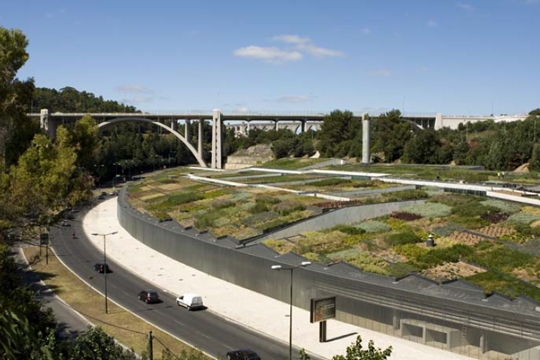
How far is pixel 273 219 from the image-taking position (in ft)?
175

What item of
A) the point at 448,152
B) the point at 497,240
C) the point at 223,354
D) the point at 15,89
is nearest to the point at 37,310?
the point at 223,354

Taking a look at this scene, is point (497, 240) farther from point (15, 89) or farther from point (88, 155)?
point (15, 89)

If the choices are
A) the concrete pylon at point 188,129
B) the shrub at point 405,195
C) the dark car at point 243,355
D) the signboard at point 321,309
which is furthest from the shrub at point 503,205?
the concrete pylon at point 188,129

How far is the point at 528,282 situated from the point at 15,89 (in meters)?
34.8

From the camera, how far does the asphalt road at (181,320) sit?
1242 inches

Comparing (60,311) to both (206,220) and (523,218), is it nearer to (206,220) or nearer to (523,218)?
(206,220)

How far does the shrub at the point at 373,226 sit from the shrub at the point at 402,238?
3.27 meters

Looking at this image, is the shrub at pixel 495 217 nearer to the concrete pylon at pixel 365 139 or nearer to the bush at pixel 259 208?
the bush at pixel 259 208

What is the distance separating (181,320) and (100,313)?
608cm

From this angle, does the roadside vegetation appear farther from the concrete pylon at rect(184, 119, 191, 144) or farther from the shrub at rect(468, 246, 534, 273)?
the concrete pylon at rect(184, 119, 191, 144)

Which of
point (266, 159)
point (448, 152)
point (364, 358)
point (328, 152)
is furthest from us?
point (266, 159)

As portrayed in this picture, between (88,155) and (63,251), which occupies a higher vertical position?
(88,155)

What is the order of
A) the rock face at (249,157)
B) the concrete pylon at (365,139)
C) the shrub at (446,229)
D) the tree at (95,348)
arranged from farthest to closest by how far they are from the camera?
the rock face at (249,157) → the concrete pylon at (365,139) → the shrub at (446,229) → the tree at (95,348)

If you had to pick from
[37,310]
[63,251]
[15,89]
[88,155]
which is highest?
[15,89]
